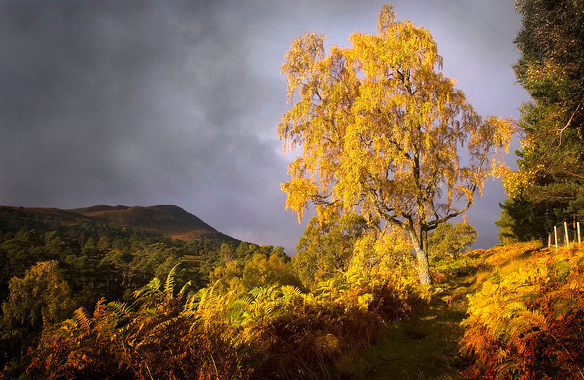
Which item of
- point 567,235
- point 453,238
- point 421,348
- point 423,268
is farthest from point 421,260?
point 453,238

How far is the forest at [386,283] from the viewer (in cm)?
305

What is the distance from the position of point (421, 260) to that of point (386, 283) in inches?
167

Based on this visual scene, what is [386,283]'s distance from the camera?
26.4ft

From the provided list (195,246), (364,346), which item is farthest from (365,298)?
(195,246)

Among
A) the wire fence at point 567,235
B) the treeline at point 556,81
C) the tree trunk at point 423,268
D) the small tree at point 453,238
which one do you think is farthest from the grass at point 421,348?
the small tree at point 453,238

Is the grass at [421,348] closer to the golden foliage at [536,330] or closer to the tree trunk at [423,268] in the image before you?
the golden foliage at [536,330]

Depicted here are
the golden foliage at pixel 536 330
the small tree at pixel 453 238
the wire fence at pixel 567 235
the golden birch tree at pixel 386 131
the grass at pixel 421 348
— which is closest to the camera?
the golden foliage at pixel 536 330

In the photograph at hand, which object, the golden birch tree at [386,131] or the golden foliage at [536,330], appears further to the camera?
the golden birch tree at [386,131]

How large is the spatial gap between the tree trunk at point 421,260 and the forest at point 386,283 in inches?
3.3

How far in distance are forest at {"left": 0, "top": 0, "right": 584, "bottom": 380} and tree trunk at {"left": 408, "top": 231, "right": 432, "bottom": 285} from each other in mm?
85

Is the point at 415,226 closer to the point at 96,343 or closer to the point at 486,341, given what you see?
the point at 486,341

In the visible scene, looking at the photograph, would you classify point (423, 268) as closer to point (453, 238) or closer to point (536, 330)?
point (536, 330)

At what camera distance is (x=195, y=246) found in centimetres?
15412

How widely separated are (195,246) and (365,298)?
157998 millimetres
